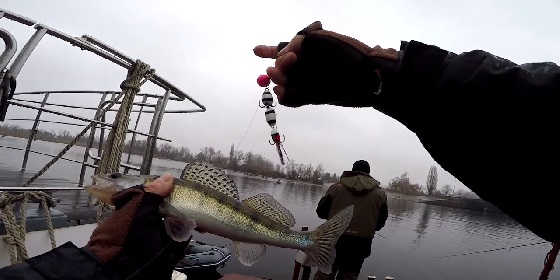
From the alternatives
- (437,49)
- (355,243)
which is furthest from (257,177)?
(437,49)

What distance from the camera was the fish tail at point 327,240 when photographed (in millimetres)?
2924

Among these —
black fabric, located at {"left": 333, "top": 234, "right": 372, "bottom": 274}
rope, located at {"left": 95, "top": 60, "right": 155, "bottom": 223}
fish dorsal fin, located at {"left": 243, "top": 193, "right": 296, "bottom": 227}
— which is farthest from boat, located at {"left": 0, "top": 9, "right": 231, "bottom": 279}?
black fabric, located at {"left": 333, "top": 234, "right": 372, "bottom": 274}

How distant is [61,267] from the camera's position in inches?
75.8

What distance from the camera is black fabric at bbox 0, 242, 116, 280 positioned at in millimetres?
1816

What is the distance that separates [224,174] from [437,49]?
6.26ft

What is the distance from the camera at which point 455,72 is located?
4.64 feet

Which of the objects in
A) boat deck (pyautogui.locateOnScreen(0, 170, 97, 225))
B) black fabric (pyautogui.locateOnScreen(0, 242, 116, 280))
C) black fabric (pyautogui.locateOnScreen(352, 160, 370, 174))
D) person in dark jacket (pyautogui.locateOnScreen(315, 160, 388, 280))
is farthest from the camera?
black fabric (pyautogui.locateOnScreen(352, 160, 370, 174))

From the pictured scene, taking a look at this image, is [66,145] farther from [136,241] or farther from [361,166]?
[361,166]

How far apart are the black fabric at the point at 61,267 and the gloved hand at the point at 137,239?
51mm

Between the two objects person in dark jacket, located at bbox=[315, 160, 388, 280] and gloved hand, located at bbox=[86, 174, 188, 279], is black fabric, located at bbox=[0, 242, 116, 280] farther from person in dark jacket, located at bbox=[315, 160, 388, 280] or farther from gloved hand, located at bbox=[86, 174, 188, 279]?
person in dark jacket, located at bbox=[315, 160, 388, 280]

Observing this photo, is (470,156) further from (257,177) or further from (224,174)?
(257,177)

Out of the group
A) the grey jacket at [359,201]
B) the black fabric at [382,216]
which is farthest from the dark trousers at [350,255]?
Result: the black fabric at [382,216]

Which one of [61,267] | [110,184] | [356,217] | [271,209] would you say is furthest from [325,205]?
[61,267]

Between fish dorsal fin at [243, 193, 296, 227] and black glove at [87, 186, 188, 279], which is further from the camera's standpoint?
fish dorsal fin at [243, 193, 296, 227]
